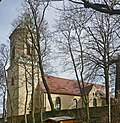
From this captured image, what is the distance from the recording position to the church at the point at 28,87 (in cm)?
3075

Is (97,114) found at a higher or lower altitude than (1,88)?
lower

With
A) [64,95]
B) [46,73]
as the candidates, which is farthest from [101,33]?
[64,95]

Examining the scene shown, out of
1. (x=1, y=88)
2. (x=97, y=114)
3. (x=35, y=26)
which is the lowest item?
(x=97, y=114)

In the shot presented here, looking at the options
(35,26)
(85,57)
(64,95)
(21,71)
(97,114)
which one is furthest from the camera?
(64,95)

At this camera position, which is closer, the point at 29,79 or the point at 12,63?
the point at 29,79

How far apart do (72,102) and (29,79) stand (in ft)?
97.9

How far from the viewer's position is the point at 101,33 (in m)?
22.2

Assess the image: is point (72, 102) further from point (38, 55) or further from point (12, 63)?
point (38, 55)

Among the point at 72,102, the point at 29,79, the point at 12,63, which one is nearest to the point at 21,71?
the point at 12,63

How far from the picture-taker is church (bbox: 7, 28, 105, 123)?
30750 mm

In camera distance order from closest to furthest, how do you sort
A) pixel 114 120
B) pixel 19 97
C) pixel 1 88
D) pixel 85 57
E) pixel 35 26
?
pixel 114 120, pixel 85 57, pixel 35 26, pixel 1 88, pixel 19 97

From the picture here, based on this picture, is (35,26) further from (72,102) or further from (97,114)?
(72,102)

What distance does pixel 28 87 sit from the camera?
1634 inches

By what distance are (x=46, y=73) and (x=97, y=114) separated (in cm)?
672
